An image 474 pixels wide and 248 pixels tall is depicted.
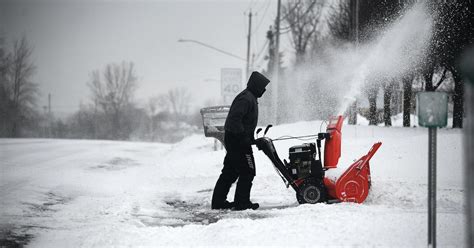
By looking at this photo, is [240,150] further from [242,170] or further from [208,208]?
[208,208]

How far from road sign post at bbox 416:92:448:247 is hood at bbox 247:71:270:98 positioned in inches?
124

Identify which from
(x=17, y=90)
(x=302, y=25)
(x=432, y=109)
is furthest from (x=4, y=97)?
(x=432, y=109)

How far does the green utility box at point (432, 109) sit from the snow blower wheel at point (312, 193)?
2.75 m

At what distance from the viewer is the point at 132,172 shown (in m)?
13.3

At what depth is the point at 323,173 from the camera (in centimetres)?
672

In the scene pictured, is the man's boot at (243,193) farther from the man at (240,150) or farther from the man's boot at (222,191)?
the man's boot at (222,191)

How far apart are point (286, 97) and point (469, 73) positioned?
111 feet

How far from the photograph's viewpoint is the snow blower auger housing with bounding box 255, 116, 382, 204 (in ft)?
21.2

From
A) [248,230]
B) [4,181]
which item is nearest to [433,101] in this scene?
[248,230]

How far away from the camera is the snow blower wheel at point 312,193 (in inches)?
261

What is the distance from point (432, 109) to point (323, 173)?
2.83m

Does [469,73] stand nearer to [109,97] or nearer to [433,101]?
[433,101]

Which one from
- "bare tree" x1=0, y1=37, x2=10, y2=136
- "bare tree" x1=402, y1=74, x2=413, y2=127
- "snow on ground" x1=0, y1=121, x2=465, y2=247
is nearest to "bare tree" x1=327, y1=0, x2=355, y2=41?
"bare tree" x1=402, y1=74, x2=413, y2=127

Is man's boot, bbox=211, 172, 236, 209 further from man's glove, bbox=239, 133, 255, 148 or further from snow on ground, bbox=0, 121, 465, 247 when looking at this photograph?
man's glove, bbox=239, 133, 255, 148
